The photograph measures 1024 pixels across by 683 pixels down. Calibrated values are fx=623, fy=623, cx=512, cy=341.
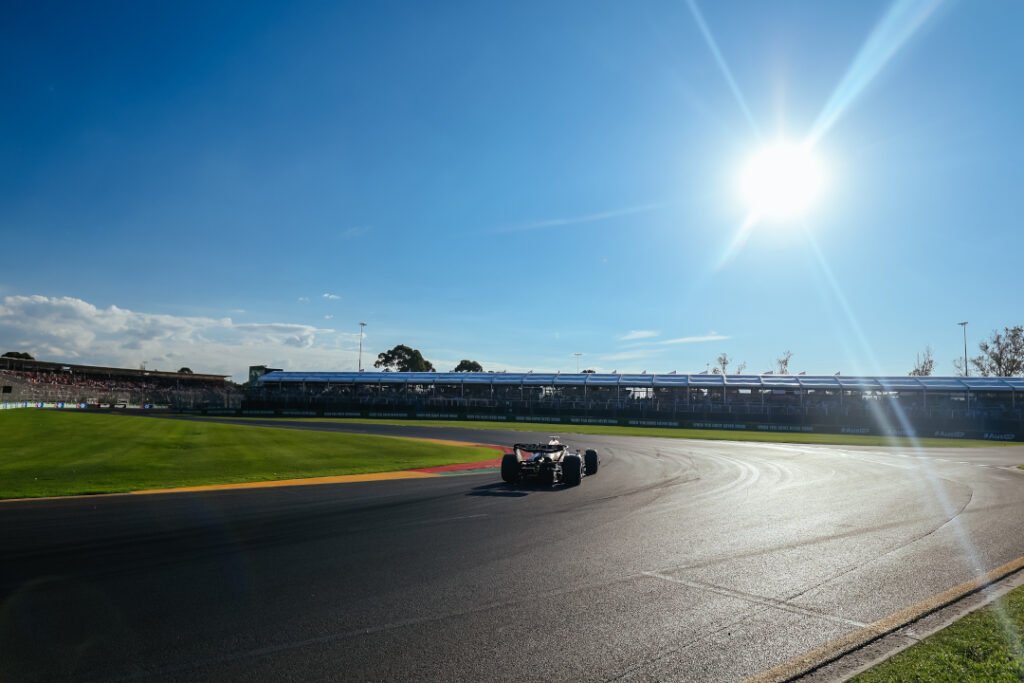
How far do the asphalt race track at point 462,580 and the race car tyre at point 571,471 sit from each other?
2129mm

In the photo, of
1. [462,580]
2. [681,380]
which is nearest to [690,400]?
[681,380]

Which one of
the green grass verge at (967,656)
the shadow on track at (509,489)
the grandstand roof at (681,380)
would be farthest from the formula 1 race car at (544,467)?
the grandstand roof at (681,380)

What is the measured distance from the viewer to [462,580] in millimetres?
7348

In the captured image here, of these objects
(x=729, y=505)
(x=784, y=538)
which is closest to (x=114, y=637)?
(x=784, y=538)

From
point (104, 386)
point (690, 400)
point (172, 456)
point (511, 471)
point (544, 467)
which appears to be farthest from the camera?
point (104, 386)

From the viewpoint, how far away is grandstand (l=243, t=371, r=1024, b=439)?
54.3m

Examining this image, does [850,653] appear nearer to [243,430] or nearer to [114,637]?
[114,637]

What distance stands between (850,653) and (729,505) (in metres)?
Result: 8.23

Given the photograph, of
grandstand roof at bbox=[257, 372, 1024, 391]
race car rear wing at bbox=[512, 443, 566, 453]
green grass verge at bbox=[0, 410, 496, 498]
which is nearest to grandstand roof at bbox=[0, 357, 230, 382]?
grandstand roof at bbox=[257, 372, 1024, 391]

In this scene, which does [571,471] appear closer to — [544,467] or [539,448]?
[544,467]

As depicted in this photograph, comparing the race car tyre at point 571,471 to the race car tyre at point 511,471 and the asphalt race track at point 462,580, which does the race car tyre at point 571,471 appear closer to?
the race car tyre at point 511,471

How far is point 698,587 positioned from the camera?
7.22 metres

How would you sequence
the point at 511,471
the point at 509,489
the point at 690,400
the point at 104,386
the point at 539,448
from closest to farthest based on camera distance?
the point at 509,489 → the point at 511,471 → the point at 539,448 → the point at 690,400 → the point at 104,386

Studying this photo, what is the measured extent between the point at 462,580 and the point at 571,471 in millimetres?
9566
